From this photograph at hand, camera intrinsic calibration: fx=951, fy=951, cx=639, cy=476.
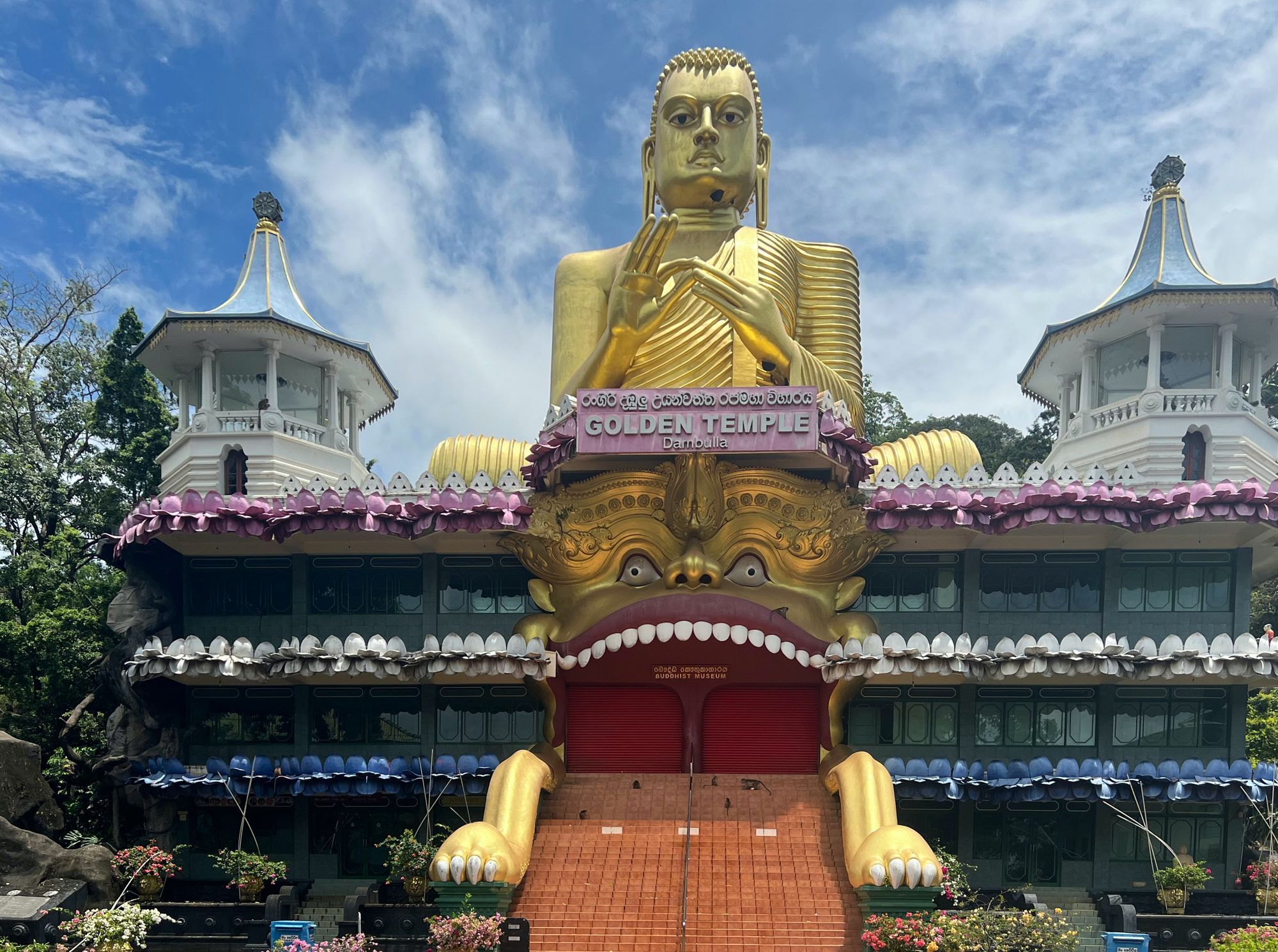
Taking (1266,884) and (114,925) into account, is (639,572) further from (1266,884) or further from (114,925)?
(1266,884)

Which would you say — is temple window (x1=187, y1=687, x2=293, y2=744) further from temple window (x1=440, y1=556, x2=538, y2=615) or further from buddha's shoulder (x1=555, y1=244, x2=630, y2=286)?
buddha's shoulder (x1=555, y1=244, x2=630, y2=286)

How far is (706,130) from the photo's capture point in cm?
2156

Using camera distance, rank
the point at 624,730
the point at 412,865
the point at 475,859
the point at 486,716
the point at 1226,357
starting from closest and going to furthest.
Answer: the point at 475,859, the point at 412,865, the point at 624,730, the point at 486,716, the point at 1226,357

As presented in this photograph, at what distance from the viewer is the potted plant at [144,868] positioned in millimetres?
18688

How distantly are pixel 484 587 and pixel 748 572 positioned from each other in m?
6.11

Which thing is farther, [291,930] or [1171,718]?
[1171,718]

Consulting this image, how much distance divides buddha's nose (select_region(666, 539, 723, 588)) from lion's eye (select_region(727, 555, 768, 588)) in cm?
42

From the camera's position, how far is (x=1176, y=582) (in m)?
20.5

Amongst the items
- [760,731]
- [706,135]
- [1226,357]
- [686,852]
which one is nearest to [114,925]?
[686,852]

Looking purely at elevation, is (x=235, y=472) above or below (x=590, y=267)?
below

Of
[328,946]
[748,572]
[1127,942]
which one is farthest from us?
[748,572]

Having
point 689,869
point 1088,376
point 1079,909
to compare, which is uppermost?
point 1088,376

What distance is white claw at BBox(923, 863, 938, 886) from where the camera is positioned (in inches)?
579

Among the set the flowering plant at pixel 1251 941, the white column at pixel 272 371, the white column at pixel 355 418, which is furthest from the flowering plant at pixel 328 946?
the white column at pixel 355 418
